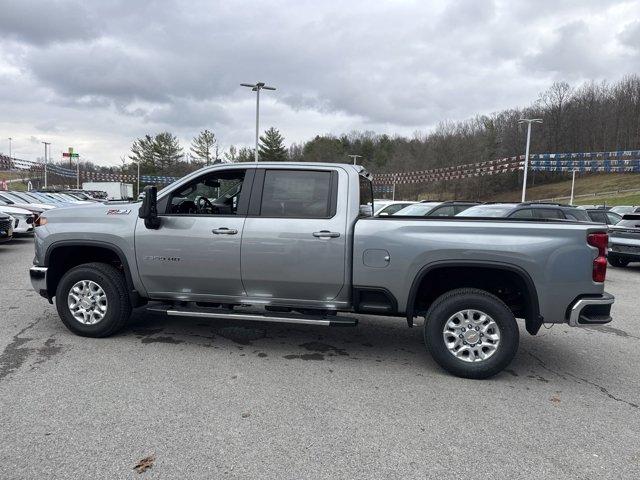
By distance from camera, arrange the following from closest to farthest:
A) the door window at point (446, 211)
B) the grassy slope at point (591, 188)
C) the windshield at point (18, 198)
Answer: the door window at point (446, 211), the windshield at point (18, 198), the grassy slope at point (591, 188)

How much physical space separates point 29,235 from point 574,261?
16.9m

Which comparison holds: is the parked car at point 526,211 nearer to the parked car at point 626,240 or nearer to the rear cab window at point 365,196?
the parked car at point 626,240

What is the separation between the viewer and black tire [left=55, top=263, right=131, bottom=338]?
512 cm

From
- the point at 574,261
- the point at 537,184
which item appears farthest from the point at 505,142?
the point at 574,261

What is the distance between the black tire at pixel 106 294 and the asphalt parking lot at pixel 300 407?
0.17 meters

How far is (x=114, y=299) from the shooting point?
5.12m

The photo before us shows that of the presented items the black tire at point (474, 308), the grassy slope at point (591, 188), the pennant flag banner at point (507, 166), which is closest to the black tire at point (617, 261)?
the black tire at point (474, 308)

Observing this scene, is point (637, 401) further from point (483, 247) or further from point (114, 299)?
point (114, 299)

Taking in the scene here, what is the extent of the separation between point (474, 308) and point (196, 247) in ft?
8.99

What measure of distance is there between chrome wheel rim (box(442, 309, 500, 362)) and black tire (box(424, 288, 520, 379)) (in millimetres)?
33

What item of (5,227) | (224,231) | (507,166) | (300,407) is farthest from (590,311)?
(507,166)

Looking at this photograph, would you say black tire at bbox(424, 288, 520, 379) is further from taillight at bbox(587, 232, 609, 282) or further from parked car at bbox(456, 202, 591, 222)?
parked car at bbox(456, 202, 591, 222)

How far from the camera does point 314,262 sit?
15.0 ft

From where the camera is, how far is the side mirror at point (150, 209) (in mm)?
4758
